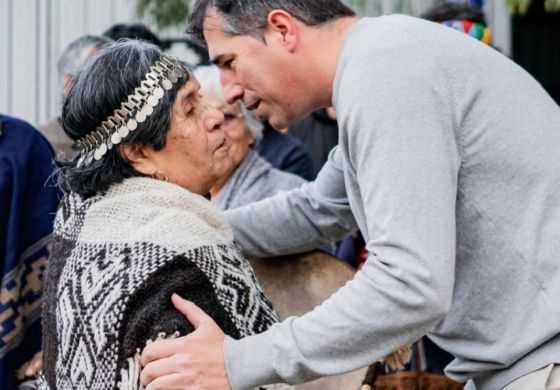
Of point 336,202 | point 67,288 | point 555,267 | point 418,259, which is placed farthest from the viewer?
point 336,202

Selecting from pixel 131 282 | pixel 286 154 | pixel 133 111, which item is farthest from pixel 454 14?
pixel 131 282

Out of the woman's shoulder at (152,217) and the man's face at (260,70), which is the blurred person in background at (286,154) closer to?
the man's face at (260,70)

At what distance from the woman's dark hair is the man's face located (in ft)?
0.46

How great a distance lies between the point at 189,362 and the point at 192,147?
0.65 m

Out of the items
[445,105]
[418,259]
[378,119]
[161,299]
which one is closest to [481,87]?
[445,105]

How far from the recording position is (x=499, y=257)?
7.62 ft

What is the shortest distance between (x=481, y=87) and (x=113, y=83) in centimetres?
91

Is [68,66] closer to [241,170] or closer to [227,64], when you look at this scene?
[241,170]

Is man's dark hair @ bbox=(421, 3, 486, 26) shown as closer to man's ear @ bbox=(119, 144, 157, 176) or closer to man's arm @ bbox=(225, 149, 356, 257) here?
man's arm @ bbox=(225, 149, 356, 257)

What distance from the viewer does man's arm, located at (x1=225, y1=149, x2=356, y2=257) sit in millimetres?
3092

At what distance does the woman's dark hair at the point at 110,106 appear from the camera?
262 cm

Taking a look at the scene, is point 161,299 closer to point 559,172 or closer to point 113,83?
point 113,83

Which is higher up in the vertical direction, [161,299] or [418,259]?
[418,259]

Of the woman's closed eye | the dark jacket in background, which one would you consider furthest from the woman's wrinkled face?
the dark jacket in background
